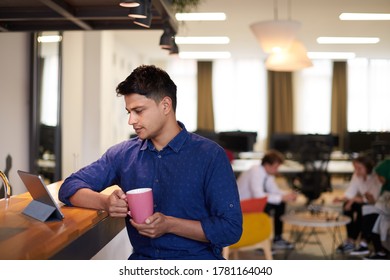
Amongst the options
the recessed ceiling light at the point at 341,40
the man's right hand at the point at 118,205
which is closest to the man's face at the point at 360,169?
the recessed ceiling light at the point at 341,40

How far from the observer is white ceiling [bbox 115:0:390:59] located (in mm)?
5797

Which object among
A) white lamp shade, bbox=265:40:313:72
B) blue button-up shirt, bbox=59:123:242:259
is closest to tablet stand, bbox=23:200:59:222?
blue button-up shirt, bbox=59:123:242:259

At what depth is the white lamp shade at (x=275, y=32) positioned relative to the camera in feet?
18.1

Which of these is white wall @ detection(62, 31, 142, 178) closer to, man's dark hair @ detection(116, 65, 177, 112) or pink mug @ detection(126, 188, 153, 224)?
man's dark hair @ detection(116, 65, 177, 112)

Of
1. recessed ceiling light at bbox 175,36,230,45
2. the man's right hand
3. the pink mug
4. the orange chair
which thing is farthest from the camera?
recessed ceiling light at bbox 175,36,230,45

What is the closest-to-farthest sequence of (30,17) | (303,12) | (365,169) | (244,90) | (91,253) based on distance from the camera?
1. (91,253)
2. (30,17)
3. (365,169)
4. (303,12)
5. (244,90)

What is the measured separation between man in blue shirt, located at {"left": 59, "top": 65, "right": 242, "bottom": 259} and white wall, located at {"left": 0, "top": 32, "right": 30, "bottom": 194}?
0.96 m

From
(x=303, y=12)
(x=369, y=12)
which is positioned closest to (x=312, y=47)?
(x=303, y=12)

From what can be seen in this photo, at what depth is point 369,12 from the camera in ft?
17.1

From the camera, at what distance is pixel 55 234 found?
67.1 inches

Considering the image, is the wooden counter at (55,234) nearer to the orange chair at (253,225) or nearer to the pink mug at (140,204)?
the pink mug at (140,204)

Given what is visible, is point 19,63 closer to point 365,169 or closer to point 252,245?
point 252,245
